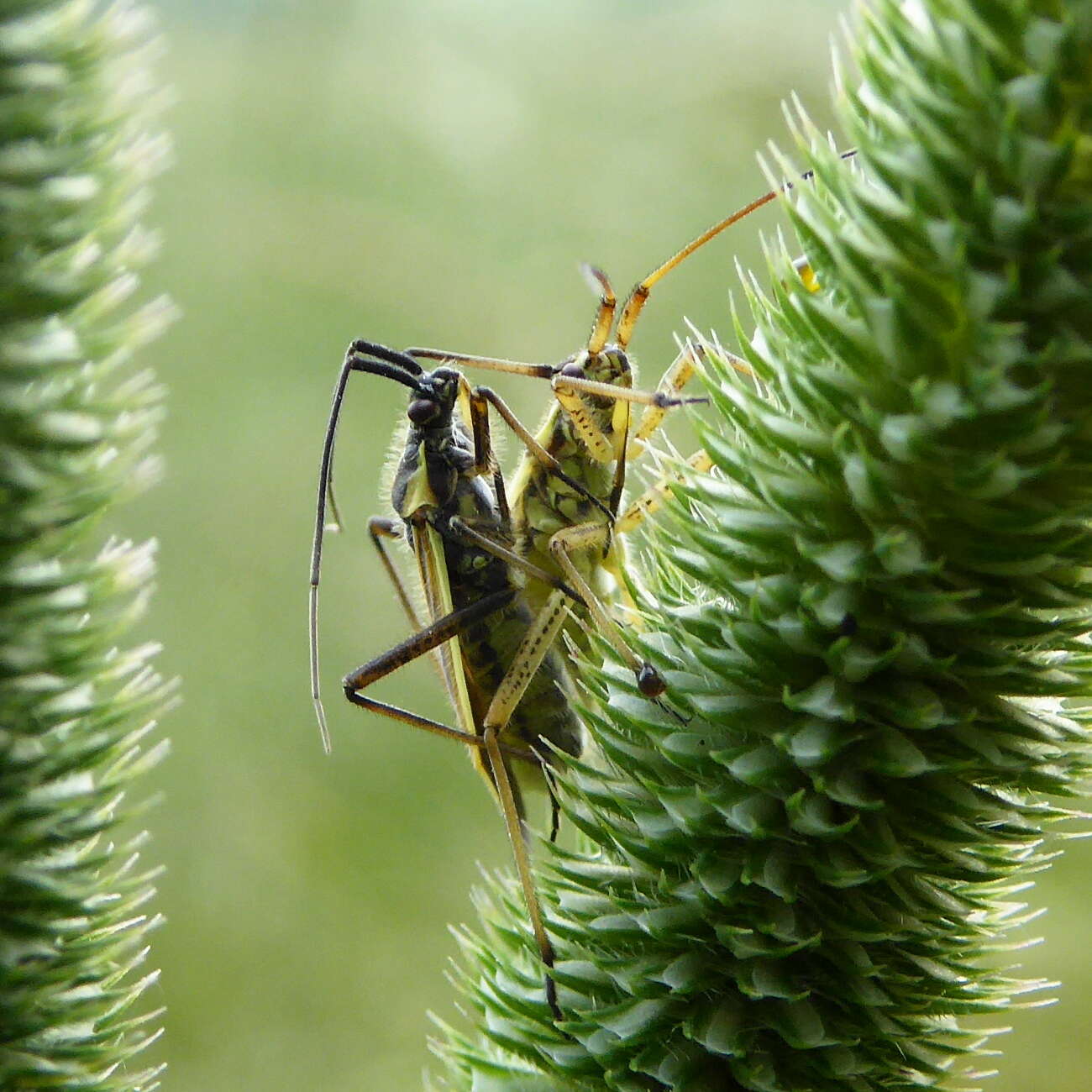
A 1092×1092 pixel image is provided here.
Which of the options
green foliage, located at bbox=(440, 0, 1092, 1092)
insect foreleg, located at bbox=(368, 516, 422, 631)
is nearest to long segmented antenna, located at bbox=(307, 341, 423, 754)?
insect foreleg, located at bbox=(368, 516, 422, 631)

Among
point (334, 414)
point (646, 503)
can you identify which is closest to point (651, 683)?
point (646, 503)

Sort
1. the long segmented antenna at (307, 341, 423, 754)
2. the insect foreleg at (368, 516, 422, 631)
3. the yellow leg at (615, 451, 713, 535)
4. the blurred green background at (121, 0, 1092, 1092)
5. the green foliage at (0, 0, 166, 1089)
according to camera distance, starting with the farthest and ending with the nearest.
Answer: the blurred green background at (121, 0, 1092, 1092)
the insect foreleg at (368, 516, 422, 631)
the long segmented antenna at (307, 341, 423, 754)
the yellow leg at (615, 451, 713, 535)
the green foliage at (0, 0, 166, 1089)

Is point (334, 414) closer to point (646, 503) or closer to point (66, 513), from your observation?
point (646, 503)

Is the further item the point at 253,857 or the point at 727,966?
the point at 253,857

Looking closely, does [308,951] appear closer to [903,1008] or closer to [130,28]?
[903,1008]

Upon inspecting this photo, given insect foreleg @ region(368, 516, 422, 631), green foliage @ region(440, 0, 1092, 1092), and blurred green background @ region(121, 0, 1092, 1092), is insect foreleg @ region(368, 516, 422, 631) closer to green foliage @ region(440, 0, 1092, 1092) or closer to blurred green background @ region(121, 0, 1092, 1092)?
green foliage @ region(440, 0, 1092, 1092)

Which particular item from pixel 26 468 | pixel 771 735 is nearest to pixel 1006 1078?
pixel 771 735
